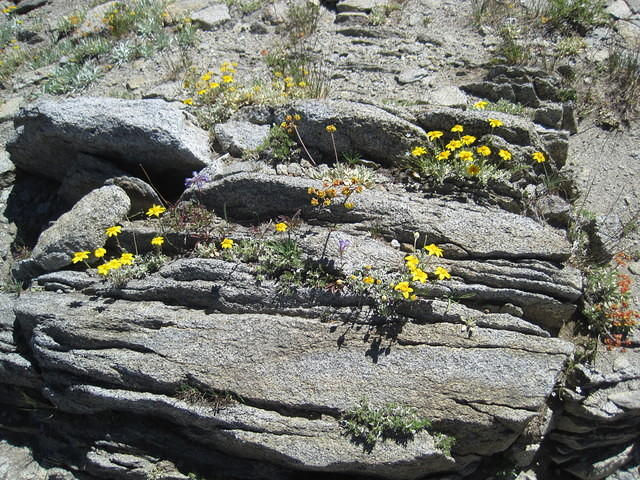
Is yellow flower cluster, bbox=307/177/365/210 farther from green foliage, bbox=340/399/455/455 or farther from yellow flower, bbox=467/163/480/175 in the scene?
green foliage, bbox=340/399/455/455

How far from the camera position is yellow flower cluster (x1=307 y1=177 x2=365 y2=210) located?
6375mm

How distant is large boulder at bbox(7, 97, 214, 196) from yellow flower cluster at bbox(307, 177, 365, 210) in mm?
2025

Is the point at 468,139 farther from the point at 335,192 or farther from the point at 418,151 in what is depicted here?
the point at 335,192

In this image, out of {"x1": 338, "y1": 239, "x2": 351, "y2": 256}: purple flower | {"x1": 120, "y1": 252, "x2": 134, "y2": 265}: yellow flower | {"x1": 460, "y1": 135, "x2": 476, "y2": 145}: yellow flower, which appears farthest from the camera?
{"x1": 460, "y1": 135, "x2": 476, "y2": 145}: yellow flower

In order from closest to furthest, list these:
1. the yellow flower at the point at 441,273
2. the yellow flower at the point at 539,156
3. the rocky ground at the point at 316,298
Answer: the rocky ground at the point at 316,298, the yellow flower at the point at 441,273, the yellow flower at the point at 539,156

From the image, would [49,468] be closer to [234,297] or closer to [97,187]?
[234,297]

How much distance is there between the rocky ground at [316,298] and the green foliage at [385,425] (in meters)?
0.04

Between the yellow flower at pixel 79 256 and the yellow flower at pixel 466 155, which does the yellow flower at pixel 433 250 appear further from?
the yellow flower at pixel 79 256

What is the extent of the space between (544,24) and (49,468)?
1137 cm

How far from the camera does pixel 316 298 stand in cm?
596

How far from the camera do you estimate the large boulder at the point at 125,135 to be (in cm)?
750

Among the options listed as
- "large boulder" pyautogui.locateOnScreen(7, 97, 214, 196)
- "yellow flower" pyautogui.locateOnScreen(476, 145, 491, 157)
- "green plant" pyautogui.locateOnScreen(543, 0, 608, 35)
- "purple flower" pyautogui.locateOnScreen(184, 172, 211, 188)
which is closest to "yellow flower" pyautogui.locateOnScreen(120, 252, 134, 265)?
"purple flower" pyautogui.locateOnScreen(184, 172, 211, 188)

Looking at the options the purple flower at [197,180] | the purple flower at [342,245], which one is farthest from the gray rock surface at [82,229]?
the purple flower at [342,245]

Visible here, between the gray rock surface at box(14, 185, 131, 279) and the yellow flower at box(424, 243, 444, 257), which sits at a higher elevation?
the yellow flower at box(424, 243, 444, 257)
